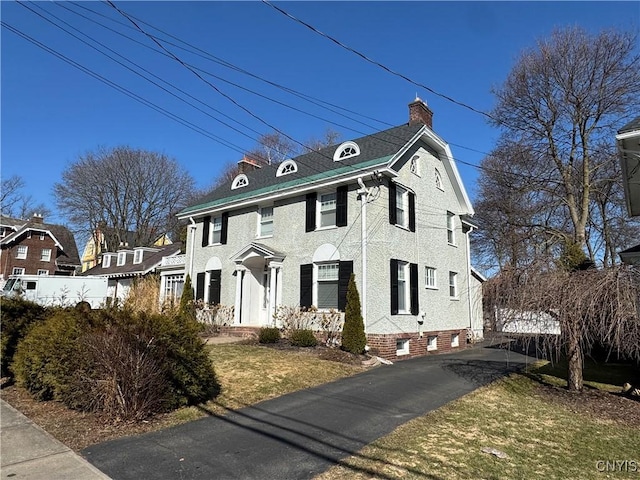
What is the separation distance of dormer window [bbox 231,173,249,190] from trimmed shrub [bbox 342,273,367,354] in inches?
380

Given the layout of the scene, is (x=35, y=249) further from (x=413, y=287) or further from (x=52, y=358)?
(x=52, y=358)

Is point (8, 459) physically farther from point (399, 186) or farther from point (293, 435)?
point (399, 186)

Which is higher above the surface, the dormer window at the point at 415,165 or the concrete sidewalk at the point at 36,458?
the dormer window at the point at 415,165

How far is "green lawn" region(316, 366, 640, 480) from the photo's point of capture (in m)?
4.89

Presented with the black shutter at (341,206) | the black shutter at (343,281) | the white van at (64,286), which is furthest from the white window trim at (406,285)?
the white van at (64,286)

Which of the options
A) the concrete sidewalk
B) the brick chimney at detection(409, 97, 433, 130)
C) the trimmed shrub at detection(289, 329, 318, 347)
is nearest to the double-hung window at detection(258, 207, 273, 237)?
the trimmed shrub at detection(289, 329, 318, 347)

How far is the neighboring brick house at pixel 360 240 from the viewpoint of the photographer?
14.3 m

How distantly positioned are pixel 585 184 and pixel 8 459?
2377 centimetres

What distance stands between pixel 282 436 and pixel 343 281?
867 centimetres

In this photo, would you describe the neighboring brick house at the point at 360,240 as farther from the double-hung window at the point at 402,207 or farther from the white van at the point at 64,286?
the white van at the point at 64,286

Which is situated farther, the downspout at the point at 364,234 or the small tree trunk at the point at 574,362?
the downspout at the point at 364,234

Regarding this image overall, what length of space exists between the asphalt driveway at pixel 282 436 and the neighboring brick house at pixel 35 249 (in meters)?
43.5

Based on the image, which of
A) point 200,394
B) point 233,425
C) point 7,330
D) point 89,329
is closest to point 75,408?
point 89,329

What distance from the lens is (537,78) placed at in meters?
21.3
